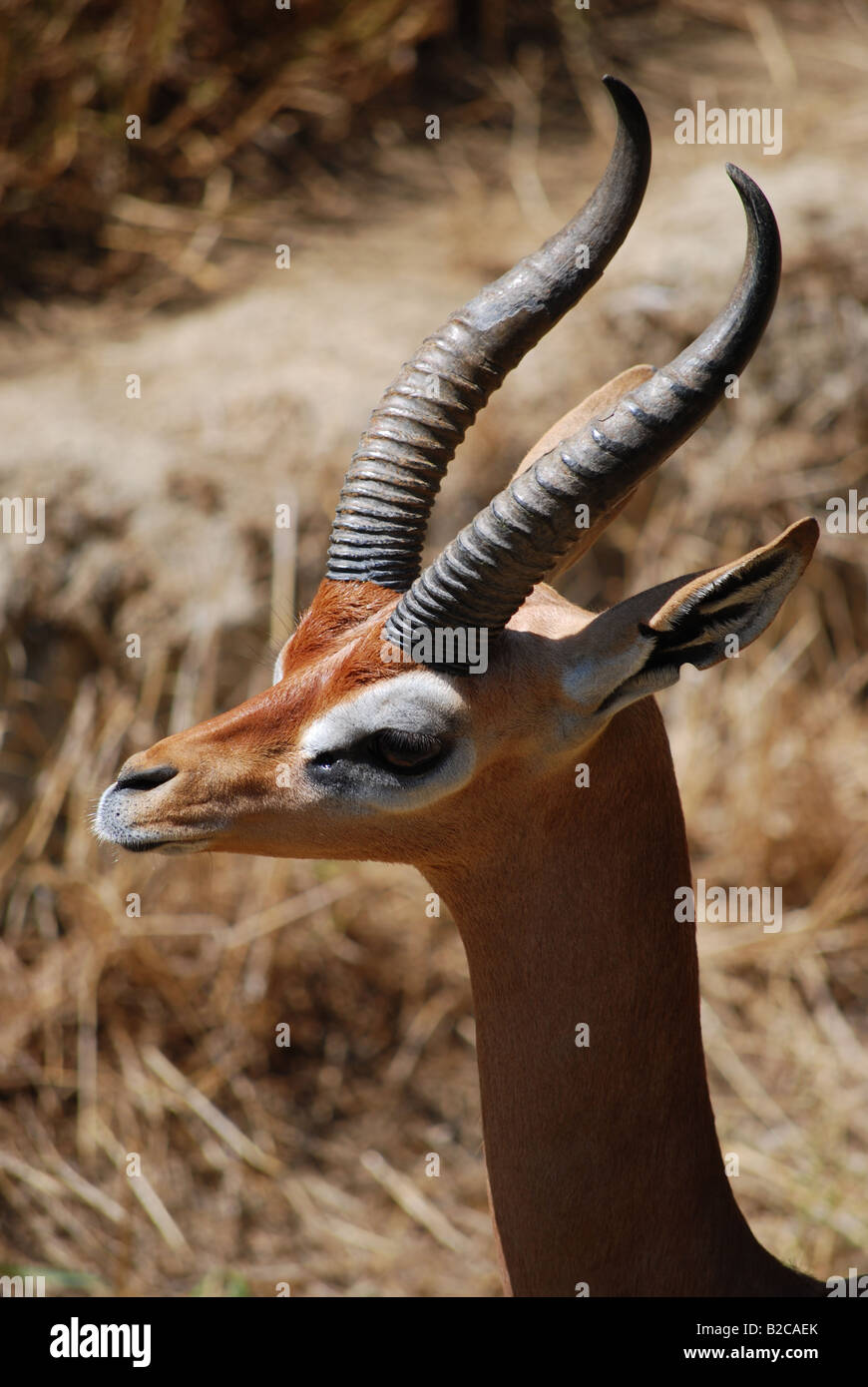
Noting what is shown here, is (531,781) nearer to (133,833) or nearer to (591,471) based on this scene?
(591,471)

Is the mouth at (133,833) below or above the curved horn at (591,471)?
below

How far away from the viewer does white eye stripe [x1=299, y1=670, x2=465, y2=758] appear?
2383mm

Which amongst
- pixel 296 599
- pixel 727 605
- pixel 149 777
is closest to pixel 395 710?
pixel 149 777

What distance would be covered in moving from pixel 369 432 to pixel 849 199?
171 inches

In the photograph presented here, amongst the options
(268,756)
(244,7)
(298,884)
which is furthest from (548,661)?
(244,7)

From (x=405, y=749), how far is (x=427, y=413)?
0.65 metres

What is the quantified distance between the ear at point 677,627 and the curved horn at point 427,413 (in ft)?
1.36

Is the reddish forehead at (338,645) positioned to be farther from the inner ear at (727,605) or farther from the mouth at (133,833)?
the inner ear at (727,605)

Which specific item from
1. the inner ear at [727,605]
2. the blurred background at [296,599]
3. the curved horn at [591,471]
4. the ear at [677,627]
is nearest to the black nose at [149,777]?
the curved horn at [591,471]

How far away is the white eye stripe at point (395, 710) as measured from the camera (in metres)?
2.38

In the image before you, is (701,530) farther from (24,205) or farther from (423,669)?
(423,669)

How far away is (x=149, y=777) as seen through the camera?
7.92ft

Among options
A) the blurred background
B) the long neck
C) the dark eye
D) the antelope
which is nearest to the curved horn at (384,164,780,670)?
the antelope

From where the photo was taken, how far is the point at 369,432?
2.63 m
